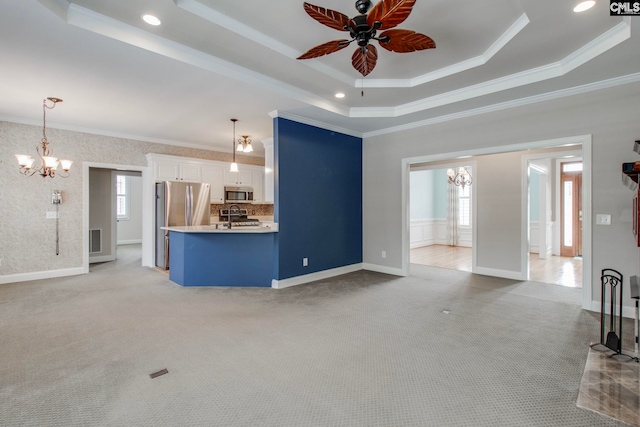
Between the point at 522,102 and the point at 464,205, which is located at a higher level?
the point at 522,102

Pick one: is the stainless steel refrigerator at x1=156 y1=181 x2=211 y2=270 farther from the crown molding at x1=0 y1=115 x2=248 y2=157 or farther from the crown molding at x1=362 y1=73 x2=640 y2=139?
the crown molding at x1=362 y1=73 x2=640 y2=139

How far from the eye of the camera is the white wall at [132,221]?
1024cm

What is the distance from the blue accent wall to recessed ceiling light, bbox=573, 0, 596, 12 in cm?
349

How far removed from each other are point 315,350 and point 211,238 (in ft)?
9.11

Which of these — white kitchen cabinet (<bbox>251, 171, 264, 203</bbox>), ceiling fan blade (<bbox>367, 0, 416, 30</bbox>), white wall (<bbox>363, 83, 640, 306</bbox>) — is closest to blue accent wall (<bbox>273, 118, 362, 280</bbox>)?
white wall (<bbox>363, 83, 640, 306</bbox>)

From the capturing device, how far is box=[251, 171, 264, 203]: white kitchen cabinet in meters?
7.84

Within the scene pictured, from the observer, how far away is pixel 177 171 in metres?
6.49

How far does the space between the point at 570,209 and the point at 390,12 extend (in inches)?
320

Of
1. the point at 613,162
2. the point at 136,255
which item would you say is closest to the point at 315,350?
the point at 613,162

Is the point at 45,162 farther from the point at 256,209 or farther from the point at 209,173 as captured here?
the point at 256,209

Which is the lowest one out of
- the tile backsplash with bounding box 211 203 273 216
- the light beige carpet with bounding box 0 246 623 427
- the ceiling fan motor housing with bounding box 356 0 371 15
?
the light beige carpet with bounding box 0 246 623 427

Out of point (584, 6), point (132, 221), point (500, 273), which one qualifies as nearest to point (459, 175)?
point (500, 273)

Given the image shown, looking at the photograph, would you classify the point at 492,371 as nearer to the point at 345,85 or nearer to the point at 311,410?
the point at 311,410

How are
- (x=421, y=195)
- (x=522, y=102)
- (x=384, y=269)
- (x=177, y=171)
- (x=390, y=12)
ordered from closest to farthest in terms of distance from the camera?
(x=390, y=12), (x=522, y=102), (x=384, y=269), (x=177, y=171), (x=421, y=195)
